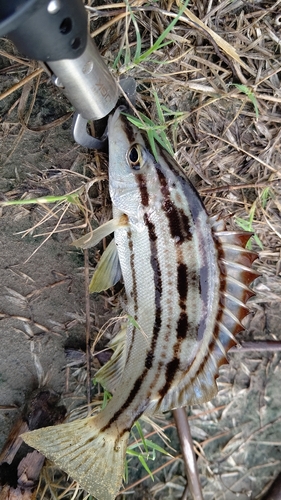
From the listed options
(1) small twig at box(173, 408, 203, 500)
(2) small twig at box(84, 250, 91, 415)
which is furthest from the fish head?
(1) small twig at box(173, 408, 203, 500)

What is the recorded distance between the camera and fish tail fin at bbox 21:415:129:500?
7.00 feet

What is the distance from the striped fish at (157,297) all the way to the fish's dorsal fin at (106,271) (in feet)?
0.08

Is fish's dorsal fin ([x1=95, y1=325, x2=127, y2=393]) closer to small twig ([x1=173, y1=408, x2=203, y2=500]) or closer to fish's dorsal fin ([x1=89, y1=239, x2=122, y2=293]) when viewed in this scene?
fish's dorsal fin ([x1=89, y1=239, x2=122, y2=293])

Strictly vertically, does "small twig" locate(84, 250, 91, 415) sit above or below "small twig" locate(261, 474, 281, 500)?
above

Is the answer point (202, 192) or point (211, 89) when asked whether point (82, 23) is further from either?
point (202, 192)

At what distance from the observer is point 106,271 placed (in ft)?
7.65

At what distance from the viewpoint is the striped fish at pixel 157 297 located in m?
2.10

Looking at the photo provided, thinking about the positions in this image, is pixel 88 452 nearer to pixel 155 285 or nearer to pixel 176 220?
pixel 155 285

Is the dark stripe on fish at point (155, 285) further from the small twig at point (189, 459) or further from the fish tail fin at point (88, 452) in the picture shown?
the small twig at point (189, 459)

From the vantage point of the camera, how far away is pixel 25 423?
238cm

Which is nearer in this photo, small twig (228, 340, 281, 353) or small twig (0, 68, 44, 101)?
small twig (0, 68, 44, 101)

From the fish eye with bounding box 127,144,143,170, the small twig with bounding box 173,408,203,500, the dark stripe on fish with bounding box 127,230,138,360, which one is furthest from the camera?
the small twig with bounding box 173,408,203,500

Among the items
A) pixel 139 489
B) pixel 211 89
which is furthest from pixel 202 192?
pixel 139 489

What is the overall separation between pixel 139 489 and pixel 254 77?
2.71m
